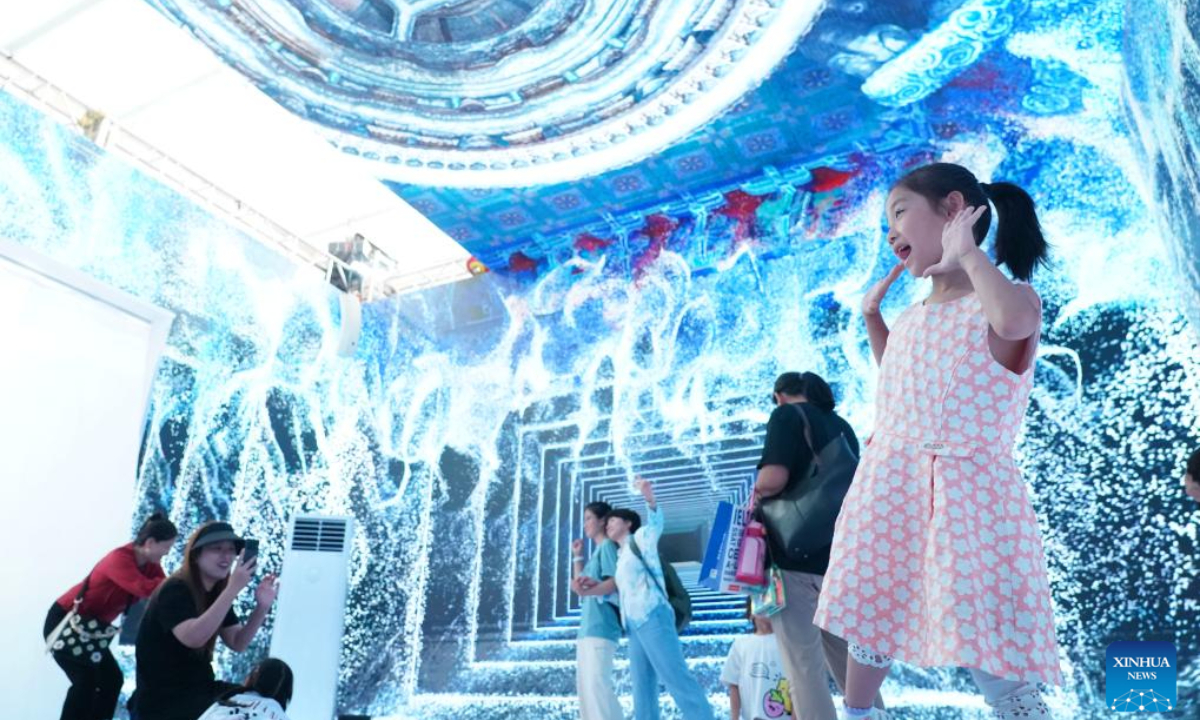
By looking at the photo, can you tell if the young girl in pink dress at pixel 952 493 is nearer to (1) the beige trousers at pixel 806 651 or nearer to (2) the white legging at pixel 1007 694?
(2) the white legging at pixel 1007 694

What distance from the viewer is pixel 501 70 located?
215 inches

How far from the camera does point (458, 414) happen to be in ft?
22.8

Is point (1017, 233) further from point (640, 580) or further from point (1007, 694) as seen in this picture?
point (640, 580)

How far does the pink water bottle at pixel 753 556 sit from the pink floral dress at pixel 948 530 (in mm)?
983

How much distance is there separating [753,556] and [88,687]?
109 inches

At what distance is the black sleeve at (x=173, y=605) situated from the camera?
2.62 meters

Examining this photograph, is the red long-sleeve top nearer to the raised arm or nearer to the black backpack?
the black backpack

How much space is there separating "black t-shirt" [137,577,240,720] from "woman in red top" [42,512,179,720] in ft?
3.23

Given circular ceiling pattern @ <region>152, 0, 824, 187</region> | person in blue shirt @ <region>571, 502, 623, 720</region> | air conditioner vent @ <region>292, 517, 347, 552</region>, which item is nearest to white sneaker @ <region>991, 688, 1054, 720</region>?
person in blue shirt @ <region>571, 502, 623, 720</region>

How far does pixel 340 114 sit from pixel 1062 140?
4.39 meters

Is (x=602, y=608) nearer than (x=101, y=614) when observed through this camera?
No

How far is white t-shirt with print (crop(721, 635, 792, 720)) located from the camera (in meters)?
3.66

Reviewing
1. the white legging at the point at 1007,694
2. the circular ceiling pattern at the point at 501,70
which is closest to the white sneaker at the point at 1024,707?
the white legging at the point at 1007,694

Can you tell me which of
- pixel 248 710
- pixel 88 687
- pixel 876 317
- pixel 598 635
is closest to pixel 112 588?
pixel 88 687
